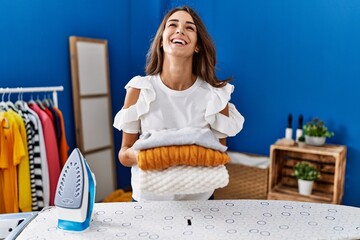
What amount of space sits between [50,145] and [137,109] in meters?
1.24

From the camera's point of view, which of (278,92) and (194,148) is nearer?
(194,148)

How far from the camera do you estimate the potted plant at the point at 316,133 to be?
2.57m

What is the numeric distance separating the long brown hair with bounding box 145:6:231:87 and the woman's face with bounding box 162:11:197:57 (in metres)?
0.03

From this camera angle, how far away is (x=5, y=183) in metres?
2.09

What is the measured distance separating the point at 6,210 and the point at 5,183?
0.16 m

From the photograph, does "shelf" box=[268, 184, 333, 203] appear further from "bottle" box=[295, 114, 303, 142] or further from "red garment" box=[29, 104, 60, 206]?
"red garment" box=[29, 104, 60, 206]

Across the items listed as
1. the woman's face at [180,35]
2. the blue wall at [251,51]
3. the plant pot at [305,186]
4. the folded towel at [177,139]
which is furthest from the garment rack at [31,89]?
the plant pot at [305,186]

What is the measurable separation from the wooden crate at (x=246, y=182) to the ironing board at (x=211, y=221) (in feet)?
5.07

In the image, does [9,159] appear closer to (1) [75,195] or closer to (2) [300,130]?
(1) [75,195]

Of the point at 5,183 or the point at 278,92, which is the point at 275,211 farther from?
the point at 278,92

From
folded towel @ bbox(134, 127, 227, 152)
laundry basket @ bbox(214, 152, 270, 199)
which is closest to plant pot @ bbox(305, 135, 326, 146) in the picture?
laundry basket @ bbox(214, 152, 270, 199)

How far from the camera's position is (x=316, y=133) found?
8.48 ft

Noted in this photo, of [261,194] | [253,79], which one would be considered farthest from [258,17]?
[261,194]

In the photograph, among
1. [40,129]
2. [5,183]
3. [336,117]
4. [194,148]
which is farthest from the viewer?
[336,117]
